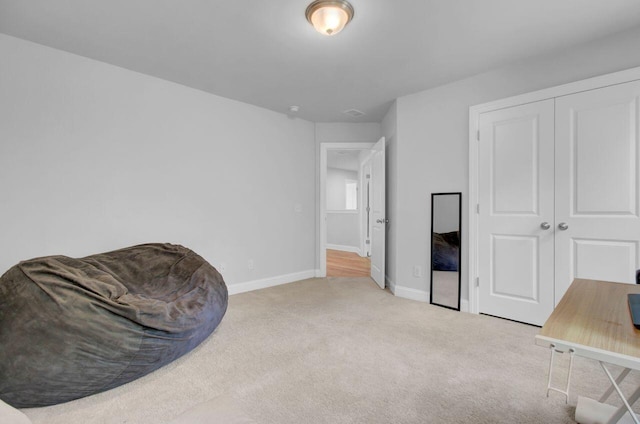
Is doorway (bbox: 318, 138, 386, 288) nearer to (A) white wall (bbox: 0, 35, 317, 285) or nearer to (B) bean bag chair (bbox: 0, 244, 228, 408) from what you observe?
(A) white wall (bbox: 0, 35, 317, 285)

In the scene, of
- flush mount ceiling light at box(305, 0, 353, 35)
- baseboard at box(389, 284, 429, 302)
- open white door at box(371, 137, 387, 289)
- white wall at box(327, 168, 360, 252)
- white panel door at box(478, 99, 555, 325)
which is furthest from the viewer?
white wall at box(327, 168, 360, 252)

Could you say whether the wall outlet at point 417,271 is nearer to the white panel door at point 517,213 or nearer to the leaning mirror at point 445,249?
the leaning mirror at point 445,249

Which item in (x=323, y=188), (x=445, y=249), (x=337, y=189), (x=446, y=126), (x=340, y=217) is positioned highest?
(x=446, y=126)

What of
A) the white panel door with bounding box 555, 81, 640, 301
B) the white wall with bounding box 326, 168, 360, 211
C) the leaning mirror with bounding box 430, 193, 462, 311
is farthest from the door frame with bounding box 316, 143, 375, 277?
the white wall with bounding box 326, 168, 360, 211

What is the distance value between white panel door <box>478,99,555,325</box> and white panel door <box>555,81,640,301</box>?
9cm

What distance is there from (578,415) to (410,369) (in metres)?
0.82

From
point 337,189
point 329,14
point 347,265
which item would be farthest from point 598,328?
point 337,189

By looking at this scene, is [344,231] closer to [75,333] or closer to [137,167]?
[137,167]

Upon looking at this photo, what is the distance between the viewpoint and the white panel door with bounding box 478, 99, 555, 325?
2.61 m

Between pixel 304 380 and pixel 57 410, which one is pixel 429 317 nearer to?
pixel 304 380

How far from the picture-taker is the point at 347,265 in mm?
5711

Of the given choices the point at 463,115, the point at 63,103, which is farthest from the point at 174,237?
the point at 463,115

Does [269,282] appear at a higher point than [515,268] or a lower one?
lower

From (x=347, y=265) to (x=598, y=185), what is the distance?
3.93m
